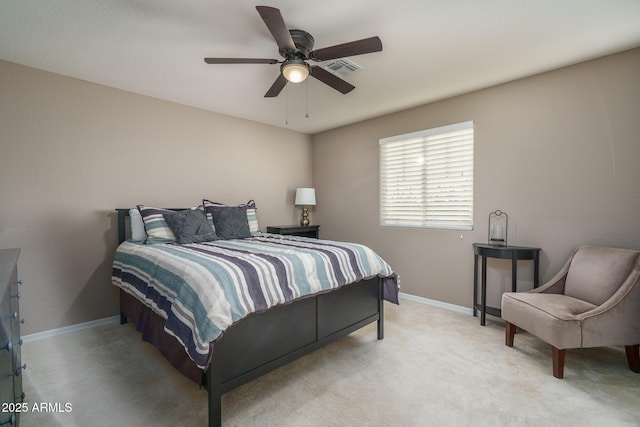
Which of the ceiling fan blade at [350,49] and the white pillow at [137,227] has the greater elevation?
the ceiling fan blade at [350,49]

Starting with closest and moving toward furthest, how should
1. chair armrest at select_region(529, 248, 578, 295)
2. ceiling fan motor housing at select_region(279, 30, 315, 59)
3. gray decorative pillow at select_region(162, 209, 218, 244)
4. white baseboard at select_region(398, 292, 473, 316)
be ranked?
1. ceiling fan motor housing at select_region(279, 30, 315, 59)
2. chair armrest at select_region(529, 248, 578, 295)
3. gray decorative pillow at select_region(162, 209, 218, 244)
4. white baseboard at select_region(398, 292, 473, 316)

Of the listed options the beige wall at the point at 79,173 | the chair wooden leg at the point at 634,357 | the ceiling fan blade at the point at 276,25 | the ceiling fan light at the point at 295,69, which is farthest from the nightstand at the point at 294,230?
the chair wooden leg at the point at 634,357

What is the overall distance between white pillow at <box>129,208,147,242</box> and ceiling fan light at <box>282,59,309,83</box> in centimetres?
213

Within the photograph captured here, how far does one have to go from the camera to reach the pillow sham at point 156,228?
2.85m

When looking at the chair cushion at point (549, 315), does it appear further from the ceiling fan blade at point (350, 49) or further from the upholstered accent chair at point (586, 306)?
the ceiling fan blade at point (350, 49)

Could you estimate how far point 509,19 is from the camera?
1976 mm

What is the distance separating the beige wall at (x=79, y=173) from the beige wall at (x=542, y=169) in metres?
2.77

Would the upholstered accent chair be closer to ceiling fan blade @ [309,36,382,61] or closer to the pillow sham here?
ceiling fan blade @ [309,36,382,61]

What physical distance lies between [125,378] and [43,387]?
500mm

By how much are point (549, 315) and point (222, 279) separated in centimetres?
227

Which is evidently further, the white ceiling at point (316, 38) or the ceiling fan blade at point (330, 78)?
the ceiling fan blade at point (330, 78)

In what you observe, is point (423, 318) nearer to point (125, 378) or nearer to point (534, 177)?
point (534, 177)

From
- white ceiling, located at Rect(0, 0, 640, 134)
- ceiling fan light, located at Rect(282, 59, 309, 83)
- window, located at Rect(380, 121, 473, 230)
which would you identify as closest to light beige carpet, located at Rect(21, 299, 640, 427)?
window, located at Rect(380, 121, 473, 230)

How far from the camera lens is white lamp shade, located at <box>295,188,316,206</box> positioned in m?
4.57
